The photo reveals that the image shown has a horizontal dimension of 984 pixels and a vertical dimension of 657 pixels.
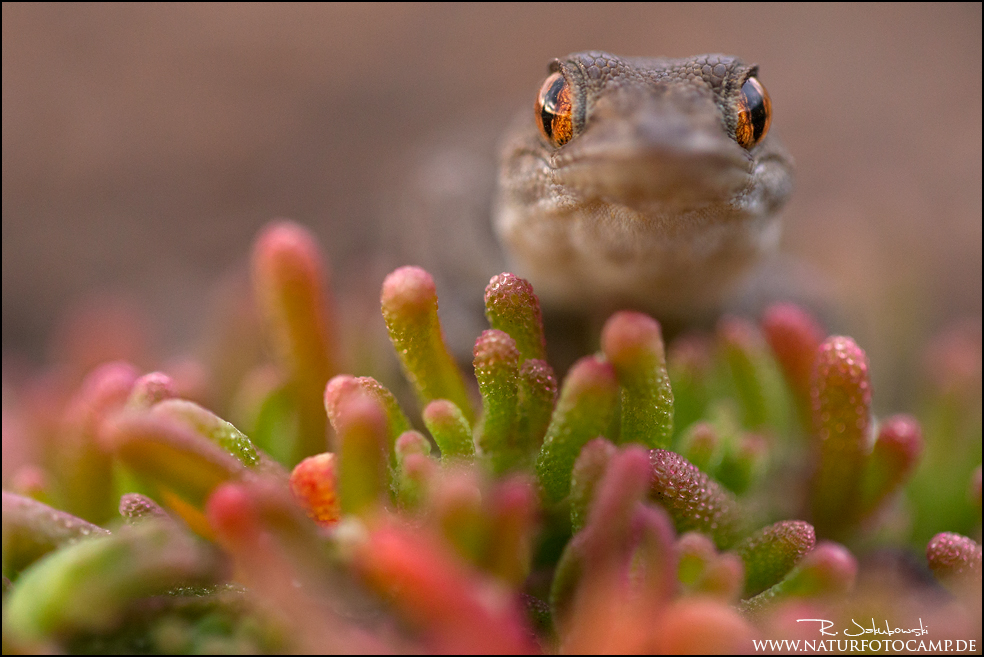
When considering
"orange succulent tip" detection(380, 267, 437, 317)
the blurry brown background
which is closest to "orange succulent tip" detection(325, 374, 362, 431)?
"orange succulent tip" detection(380, 267, 437, 317)

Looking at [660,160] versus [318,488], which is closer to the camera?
[318,488]

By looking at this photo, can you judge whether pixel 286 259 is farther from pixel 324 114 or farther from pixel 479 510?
pixel 324 114

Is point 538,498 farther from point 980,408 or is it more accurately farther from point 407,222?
point 407,222

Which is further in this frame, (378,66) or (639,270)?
(378,66)

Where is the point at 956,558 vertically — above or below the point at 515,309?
below

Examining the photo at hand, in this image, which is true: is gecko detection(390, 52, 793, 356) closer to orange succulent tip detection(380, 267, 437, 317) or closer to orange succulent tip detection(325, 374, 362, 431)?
orange succulent tip detection(380, 267, 437, 317)

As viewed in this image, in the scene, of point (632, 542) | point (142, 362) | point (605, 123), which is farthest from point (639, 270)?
point (142, 362)
